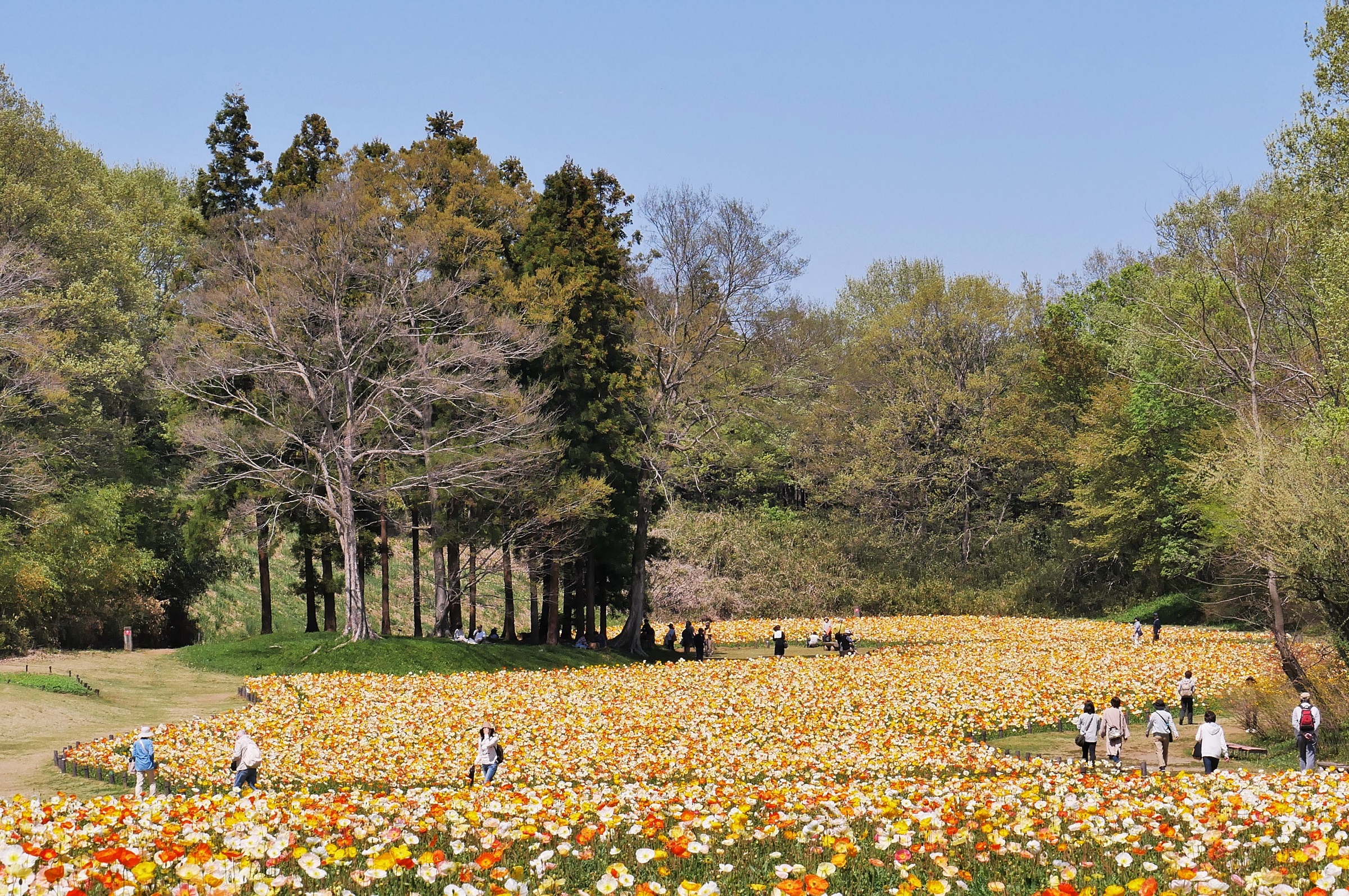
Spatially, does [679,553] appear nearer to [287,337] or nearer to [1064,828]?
[287,337]

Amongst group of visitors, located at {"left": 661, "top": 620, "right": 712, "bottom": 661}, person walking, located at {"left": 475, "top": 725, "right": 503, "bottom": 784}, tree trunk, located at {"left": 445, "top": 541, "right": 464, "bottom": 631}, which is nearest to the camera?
person walking, located at {"left": 475, "top": 725, "right": 503, "bottom": 784}

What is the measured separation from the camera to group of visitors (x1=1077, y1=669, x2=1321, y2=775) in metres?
18.7

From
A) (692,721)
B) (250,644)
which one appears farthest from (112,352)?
(692,721)

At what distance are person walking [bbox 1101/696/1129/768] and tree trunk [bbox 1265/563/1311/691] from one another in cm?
466

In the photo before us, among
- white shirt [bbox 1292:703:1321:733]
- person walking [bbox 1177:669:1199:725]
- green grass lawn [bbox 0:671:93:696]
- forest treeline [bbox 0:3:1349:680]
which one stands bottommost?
person walking [bbox 1177:669:1199:725]

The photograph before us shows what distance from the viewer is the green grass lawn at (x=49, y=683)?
29172 millimetres

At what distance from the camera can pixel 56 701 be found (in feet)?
89.6

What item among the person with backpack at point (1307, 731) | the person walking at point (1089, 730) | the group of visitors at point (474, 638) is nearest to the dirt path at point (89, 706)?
the group of visitors at point (474, 638)

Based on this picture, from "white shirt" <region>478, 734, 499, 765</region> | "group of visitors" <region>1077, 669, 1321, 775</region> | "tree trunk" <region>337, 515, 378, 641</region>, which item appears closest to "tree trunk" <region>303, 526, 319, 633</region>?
"tree trunk" <region>337, 515, 378, 641</region>

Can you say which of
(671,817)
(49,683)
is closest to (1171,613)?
(49,683)

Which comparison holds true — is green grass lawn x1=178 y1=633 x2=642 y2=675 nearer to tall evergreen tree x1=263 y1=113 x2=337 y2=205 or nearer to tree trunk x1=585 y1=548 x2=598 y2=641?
tree trunk x1=585 y1=548 x2=598 y2=641

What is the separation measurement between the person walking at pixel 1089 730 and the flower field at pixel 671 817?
1.92 m

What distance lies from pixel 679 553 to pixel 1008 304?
26.4 meters

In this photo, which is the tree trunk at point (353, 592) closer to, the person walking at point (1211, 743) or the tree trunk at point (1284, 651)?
the person walking at point (1211, 743)
